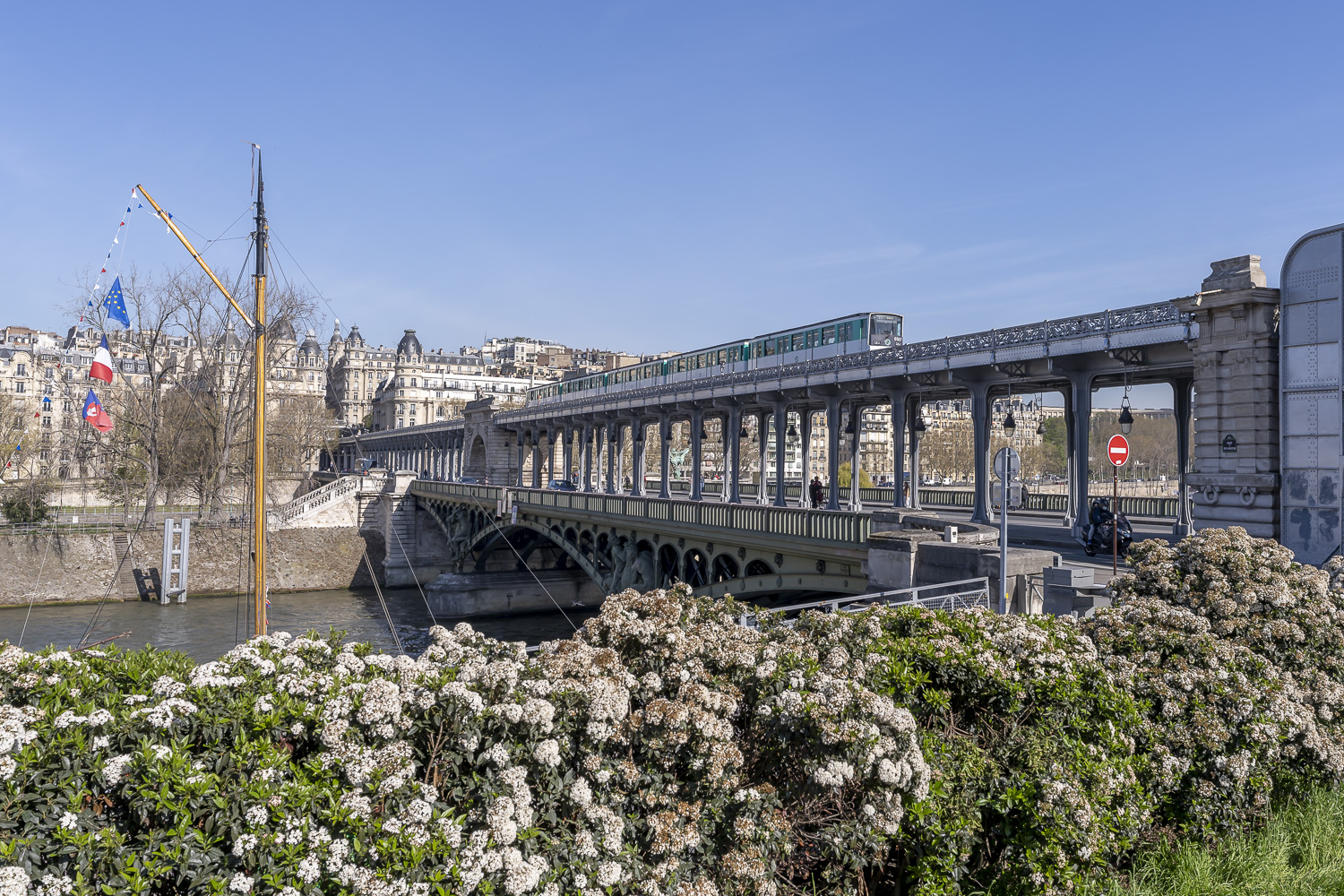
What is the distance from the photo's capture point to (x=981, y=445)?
90.9ft

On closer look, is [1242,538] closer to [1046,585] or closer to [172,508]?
[1046,585]

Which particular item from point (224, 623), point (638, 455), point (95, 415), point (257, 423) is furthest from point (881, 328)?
point (224, 623)

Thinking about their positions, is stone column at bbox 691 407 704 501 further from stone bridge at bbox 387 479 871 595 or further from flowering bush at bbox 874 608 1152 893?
flowering bush at bbox 874 608 1152 893

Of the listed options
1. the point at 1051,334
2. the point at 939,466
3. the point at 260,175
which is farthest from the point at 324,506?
the point at 939,466

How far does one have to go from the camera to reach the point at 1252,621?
870 centimetres

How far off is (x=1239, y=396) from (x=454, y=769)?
58.7 feet

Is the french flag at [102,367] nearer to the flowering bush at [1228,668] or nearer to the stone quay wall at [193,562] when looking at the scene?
the stone quay wall at [193,562]

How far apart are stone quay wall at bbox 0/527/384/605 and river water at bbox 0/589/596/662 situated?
3.35ft

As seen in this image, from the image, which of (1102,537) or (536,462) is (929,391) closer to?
(1102,537)

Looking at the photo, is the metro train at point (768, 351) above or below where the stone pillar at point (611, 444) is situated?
above

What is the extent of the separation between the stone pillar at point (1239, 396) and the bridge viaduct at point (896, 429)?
25 mm

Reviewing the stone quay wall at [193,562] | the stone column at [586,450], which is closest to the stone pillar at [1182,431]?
the stone column at [586,450]

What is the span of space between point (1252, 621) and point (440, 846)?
7.99m

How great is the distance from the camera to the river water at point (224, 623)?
35781 mm
